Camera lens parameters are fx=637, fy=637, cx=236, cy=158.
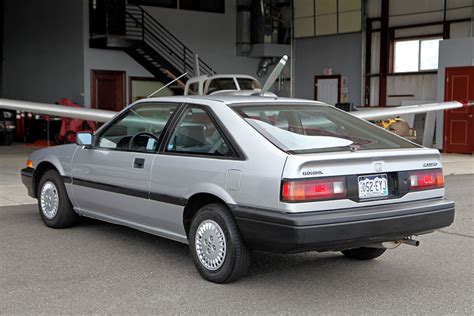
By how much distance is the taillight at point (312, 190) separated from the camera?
4711mm

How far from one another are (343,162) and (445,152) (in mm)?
16415

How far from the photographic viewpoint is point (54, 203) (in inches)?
291

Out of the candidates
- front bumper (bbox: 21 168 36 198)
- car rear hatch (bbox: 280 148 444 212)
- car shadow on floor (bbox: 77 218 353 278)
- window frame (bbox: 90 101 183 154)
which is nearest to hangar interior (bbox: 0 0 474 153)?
front bumper (bbox: 21 168 36 198)

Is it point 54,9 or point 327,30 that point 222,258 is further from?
point 327,30

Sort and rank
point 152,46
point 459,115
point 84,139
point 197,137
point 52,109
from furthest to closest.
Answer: point 152,46 → point 459,115 → point 52,109 → point 84,139 → point 197,137

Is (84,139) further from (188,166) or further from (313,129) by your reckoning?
(313,129)

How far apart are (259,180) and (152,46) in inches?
831

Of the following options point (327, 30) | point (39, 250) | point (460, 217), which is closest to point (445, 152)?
point (327, 30)

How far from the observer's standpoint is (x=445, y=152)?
20250 mm

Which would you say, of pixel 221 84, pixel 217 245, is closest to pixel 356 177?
pixel 217 245

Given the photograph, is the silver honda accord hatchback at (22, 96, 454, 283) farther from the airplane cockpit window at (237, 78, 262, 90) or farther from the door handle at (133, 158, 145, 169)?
the airplane cockpit window at (237, 78, 262, 90)

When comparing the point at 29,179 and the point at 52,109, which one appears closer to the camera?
the point at 29,179

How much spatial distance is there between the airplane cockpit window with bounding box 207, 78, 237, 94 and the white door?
28.7ft

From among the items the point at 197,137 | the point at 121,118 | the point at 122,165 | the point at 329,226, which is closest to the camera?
the point at 329,226
